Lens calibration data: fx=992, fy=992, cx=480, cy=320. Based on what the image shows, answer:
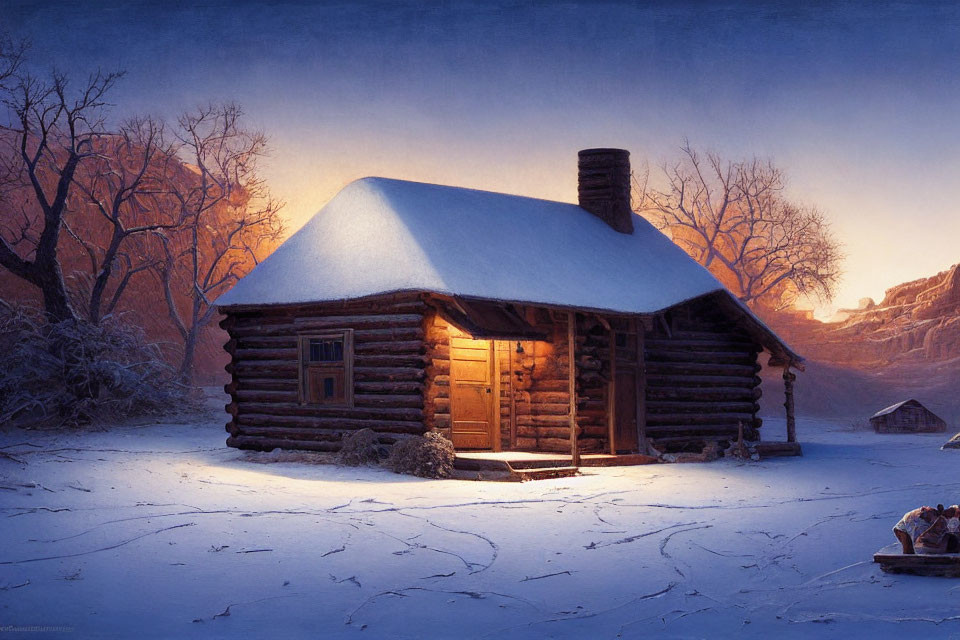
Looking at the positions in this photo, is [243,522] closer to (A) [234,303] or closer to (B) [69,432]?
(A) [234,303]

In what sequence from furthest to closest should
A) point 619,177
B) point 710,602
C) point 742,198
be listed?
point 742,198, point 619,177, point 710,602

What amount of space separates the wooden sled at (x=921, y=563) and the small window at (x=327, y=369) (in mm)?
10920

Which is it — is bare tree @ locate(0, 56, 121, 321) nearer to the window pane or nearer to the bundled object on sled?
the window pane

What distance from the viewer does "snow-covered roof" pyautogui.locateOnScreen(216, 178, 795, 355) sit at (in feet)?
58.0

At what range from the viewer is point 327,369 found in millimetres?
18125

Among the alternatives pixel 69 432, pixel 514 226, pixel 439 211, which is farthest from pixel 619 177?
pixel 69 432

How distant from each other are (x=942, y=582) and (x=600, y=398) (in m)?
11.6

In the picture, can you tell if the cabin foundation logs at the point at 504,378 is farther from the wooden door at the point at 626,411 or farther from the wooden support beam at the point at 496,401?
the wooden door at the point at 626,411

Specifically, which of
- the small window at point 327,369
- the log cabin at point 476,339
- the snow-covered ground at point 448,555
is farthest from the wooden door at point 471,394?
the snow-covered ground at point 448,555

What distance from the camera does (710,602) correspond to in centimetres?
791

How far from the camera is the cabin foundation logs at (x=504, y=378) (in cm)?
1711

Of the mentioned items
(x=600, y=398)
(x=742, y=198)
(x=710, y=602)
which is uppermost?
(x=742, y=198)

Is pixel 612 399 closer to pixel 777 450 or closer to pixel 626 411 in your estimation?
pixel 626 411

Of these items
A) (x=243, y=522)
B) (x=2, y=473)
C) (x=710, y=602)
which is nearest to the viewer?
(x=710, y=602)
